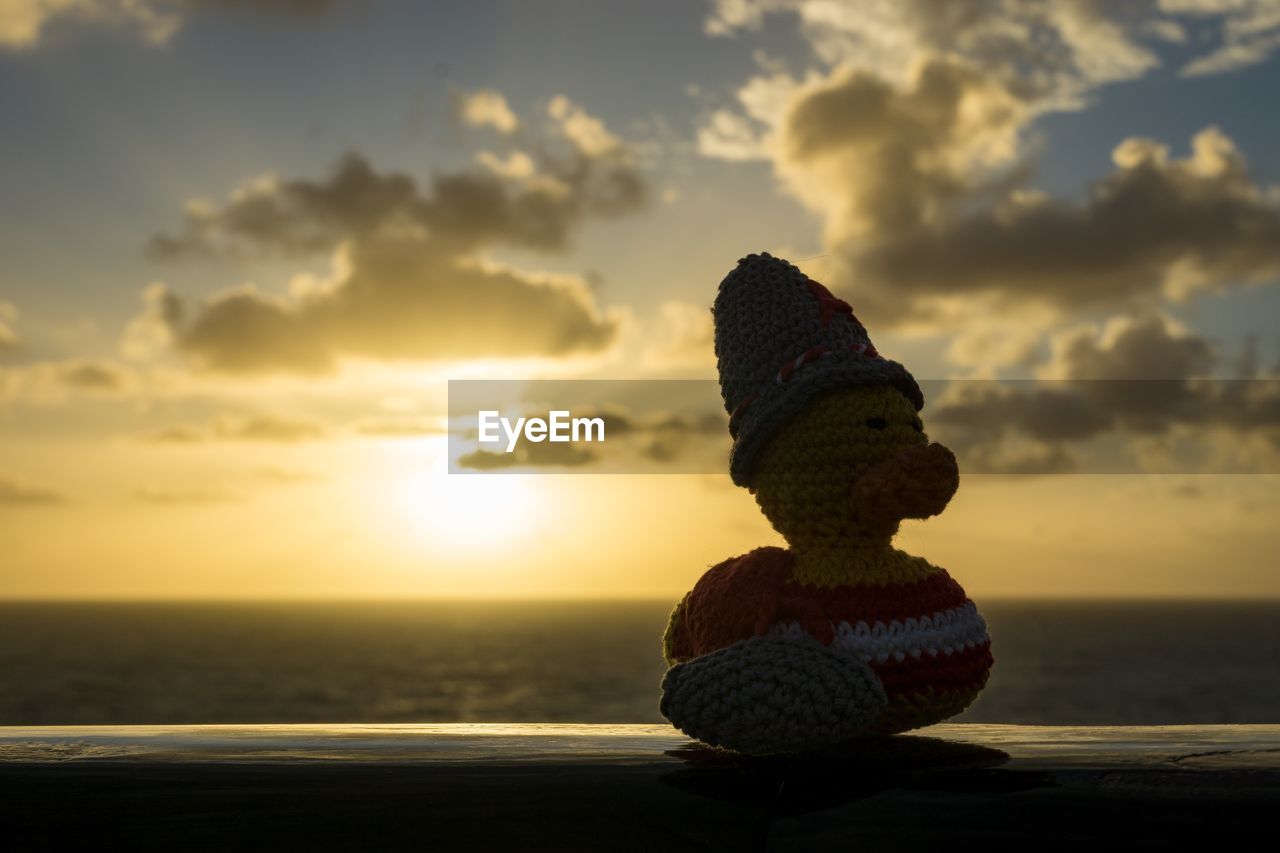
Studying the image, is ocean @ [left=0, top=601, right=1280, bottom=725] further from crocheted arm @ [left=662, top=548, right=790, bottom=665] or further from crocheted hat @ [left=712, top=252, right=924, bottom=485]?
crocheted hat @ [left=712, top=252, right=924, bottom=485]

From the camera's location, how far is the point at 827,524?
5.99 feet

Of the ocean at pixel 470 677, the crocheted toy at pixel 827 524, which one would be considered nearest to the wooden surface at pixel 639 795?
the crocheted toy at pixel 827 524

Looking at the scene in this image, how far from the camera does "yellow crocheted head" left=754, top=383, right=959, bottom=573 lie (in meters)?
1.76

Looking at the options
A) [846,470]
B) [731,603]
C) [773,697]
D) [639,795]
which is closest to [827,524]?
[846,470]

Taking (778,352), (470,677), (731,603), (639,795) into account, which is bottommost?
(470,677)

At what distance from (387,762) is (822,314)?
3.37ft

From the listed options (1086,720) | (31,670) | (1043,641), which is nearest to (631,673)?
(1086,720)

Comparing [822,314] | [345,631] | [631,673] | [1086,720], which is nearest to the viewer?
[822,314]

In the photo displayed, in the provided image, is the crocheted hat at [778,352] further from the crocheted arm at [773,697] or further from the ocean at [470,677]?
the ocean at [470,677]

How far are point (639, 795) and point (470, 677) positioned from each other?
70.6 metres

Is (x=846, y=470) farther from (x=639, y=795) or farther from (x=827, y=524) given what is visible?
(x=639, y=795)

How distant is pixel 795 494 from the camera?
1.84 metres

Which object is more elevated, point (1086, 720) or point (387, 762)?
point (387, 762)

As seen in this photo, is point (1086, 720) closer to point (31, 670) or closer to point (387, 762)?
point (387, 762)
